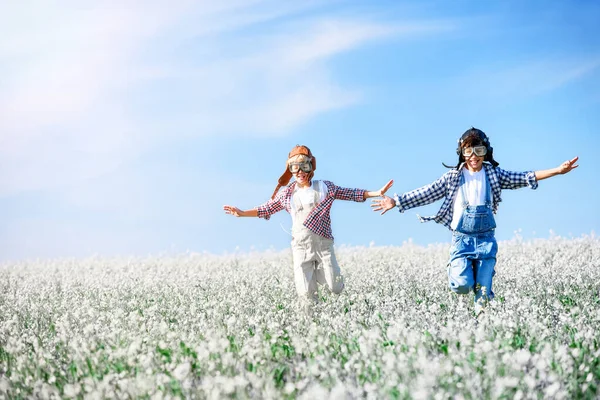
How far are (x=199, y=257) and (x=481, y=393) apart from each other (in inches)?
483

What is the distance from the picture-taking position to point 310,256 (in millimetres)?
7051

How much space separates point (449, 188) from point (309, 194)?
1433 mm

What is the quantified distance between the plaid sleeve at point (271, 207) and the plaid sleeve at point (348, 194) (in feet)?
1.97

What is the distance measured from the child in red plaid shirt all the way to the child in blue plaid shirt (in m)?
0.48

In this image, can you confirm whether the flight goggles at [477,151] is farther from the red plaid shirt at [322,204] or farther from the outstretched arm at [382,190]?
the red plaid shirt at [322,204]

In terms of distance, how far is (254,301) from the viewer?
24.4ft

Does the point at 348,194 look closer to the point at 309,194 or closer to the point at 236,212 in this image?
the point at 309,194

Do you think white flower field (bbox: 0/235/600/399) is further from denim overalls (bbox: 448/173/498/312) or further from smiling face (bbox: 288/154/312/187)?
smiling face (bbox: 288/154/312/187)

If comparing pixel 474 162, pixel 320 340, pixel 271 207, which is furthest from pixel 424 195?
pixel 320 340

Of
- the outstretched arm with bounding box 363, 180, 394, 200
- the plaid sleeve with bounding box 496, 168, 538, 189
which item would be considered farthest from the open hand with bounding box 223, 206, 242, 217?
the plaid sleeve with bounding box 496, 168, 538, 189

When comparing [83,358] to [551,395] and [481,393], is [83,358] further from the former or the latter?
[551,395]

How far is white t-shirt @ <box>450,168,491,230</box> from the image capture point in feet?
22.2

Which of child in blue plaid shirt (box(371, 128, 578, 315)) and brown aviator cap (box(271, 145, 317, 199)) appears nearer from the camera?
child in blue plaid shirt (box(371, 128, 578, 315))

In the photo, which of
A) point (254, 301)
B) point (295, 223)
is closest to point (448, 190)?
point (295, 223)
